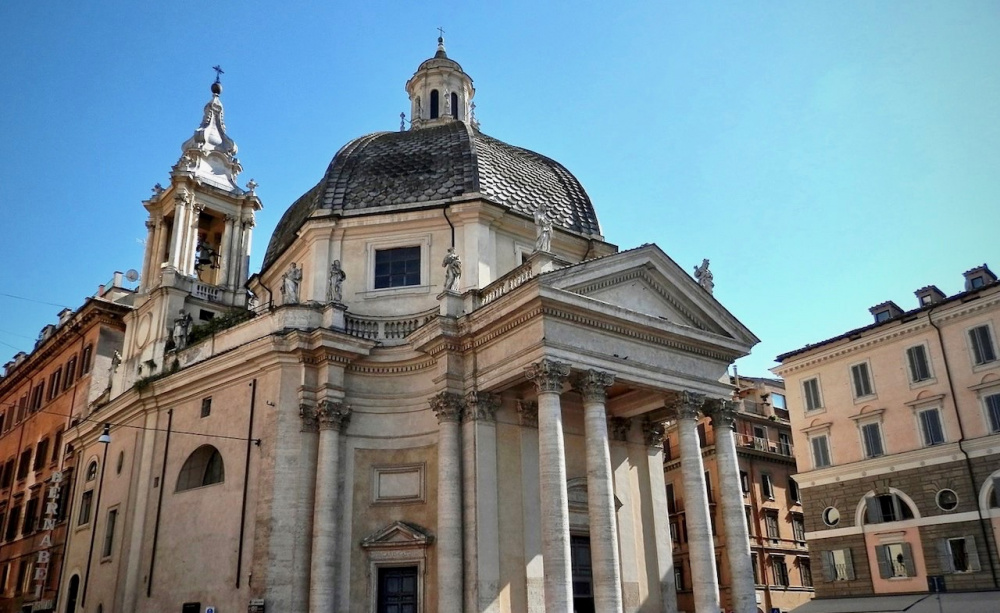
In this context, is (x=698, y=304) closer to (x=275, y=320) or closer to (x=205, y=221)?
(x=275, y=320)

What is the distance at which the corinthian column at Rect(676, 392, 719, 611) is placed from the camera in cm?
1936

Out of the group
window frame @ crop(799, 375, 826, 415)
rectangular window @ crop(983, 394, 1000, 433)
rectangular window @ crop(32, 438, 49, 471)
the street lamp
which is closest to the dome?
the street lamp

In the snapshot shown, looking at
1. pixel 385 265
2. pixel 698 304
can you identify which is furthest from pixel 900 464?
pixel 385 265

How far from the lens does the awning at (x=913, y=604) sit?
26.0 meters

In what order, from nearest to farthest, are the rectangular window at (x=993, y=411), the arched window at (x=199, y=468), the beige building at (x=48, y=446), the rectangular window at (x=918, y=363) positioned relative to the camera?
the arched window at (x=199, y=468)
the rectangular window at (x=993, y=411)
the rectangular window at (x=918, y=363)
the beige building at (x=48, y=446)

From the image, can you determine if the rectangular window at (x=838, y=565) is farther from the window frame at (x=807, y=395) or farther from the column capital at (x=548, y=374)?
the column capital at (x=548, y=374)

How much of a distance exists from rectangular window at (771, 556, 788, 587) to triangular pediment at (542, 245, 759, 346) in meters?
22.1

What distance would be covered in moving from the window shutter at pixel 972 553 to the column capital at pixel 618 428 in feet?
43.9

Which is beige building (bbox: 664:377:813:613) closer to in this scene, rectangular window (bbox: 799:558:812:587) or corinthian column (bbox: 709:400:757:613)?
rectangular window (bbox: 799:558:812:587)

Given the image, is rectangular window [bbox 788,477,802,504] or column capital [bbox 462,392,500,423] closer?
column capital [bbox 462,392,500,423]

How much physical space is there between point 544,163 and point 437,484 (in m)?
12.5

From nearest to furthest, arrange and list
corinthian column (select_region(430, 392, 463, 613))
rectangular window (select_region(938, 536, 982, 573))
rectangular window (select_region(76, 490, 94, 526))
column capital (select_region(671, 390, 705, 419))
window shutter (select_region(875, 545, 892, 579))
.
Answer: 1. corinthian column (select_region(430, 392, 463, 613))
2. column capital (select_region(671, 390, 705, 419))
3. rectangular window (select_region(938, 536, 982, 573))
4. rectangular window (select_region(76, 490, 94, 526))
5. window shutter (select_region(875, 545, 892, 579))

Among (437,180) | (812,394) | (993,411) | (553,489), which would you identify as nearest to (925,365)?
(993,411)

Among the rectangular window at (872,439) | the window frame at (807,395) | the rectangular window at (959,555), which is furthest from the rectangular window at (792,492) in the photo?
the rectangular window at (959,555)
